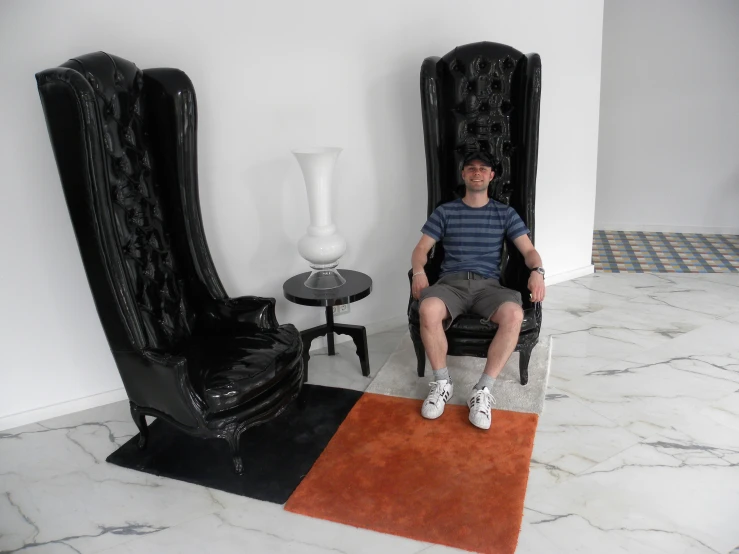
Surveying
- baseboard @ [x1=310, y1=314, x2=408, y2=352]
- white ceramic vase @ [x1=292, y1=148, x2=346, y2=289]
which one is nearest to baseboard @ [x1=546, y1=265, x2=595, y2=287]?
baseboard @ [x1=310, y1=314, x2=408, y2=352]

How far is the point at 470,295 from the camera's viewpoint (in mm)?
2797

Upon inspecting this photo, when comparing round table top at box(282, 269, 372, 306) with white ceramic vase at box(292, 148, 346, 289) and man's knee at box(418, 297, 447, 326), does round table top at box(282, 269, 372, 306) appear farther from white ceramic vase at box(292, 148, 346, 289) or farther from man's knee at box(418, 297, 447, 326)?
man's knee at box(418, 297, 447, 326)

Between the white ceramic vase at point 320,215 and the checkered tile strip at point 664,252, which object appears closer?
the white ceramic vase at point 320,215

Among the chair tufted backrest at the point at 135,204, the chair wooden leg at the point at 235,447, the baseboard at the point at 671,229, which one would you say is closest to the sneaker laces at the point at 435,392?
the chair wooden leg at the point at 235,447

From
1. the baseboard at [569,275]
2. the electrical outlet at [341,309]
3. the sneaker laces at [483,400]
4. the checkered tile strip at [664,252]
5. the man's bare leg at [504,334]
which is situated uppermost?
the man's bare leg at [504,334]

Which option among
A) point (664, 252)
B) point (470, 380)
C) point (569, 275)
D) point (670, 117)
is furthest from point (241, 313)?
point (670, 117)

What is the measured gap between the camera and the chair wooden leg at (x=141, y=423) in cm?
243

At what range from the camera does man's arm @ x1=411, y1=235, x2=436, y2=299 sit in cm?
281

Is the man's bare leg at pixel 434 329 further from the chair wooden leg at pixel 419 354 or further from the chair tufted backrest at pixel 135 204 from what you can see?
the chair tufted backrest at pixel 135 204

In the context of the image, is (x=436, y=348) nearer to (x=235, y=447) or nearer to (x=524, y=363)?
(x=524, y=363)

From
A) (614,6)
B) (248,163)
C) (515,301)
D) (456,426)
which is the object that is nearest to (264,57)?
(248,163)

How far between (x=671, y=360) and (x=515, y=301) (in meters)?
1.05

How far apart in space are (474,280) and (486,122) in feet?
2.87

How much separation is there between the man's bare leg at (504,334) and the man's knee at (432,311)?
9.2 inches
